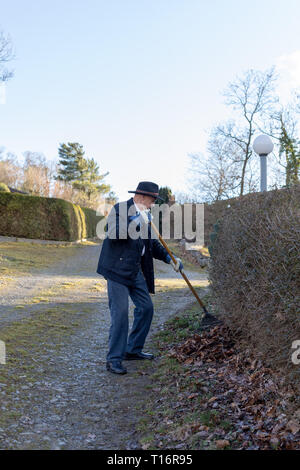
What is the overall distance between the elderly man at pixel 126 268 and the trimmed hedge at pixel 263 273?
970 millimetres

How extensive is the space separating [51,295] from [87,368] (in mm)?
4123

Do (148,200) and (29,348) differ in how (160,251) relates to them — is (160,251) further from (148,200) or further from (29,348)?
(29,348)

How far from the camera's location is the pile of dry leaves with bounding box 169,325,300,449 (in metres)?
2.75

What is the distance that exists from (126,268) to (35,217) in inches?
556

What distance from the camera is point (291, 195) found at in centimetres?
416

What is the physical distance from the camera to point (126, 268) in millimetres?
4566

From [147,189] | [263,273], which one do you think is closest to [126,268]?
[147,189]

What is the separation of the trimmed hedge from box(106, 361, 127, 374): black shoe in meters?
1.33

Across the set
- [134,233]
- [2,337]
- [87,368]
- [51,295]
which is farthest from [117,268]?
[51,295]

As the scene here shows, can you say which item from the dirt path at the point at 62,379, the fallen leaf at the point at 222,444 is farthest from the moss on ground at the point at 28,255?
the fallen leaf at the point at 222,444

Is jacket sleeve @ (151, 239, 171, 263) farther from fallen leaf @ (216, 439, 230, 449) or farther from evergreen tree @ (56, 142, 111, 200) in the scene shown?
evergreen tree @ (56, 142, 111, 200)

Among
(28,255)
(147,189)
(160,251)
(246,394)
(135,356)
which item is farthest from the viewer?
(28,255)

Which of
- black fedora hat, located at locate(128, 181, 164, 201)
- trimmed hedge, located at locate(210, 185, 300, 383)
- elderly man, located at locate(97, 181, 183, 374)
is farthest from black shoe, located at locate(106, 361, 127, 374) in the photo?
black fedora hat, located at locate(128, 181, 164, 201)
